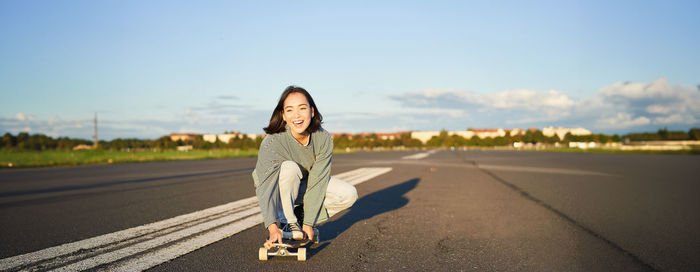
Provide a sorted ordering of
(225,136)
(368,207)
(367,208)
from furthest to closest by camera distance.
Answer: (225,136), (368,207), (367,208)

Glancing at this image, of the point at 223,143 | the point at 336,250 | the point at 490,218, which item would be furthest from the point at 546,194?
the point at 223,143

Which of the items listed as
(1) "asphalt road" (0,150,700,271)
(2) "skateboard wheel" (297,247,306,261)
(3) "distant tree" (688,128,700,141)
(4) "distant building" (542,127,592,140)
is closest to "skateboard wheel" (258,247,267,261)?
(1) "asphalt road" (0,150,700,271)

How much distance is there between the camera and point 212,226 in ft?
16.3

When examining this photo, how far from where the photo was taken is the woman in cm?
365

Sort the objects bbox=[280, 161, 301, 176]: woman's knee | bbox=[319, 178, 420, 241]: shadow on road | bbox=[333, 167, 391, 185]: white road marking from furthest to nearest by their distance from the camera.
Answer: bbox=[333, 167, 391, 185]: white road marking → bbox=[319, 178, 420, 241]: shadow on road → bbox=[280, 161, 301, 176]: woman's knee

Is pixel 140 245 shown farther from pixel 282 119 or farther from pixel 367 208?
pixel 367 208

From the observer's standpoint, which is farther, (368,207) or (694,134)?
(694,134)

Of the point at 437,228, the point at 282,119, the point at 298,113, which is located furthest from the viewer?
the point at 437,228

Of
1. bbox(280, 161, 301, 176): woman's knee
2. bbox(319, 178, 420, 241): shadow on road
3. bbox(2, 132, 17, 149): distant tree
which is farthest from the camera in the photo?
bbox(2, 132, 17, 149): distant tree

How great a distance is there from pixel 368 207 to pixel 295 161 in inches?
121

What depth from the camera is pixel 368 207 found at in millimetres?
6699

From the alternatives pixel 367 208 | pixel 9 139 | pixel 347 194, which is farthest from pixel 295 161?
pixel 9 139

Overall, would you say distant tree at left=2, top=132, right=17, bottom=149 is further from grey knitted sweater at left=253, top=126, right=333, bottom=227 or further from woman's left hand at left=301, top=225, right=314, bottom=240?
woman's left hand at left=301, top=225, right=314, bottom=240

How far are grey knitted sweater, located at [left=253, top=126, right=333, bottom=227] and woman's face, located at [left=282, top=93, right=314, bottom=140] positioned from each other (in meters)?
0.17
